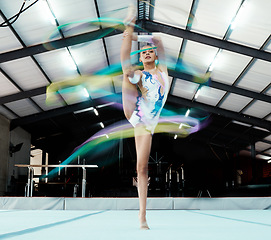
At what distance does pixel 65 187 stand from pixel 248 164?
14178 mm

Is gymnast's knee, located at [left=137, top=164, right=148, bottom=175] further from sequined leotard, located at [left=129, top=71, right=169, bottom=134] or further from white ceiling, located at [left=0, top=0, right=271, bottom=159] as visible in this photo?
white ceiling, located at [left=0, top=0, right=271, bottom=159]

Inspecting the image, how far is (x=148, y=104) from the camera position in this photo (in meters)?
1.65

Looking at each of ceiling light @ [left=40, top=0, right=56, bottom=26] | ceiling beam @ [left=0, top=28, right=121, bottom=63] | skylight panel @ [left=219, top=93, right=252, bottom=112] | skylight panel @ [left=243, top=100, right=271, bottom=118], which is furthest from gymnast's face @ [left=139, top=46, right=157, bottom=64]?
skylight panel @ [left=243, top=100, right=271, bottom=118]

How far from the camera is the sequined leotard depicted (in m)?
1.65

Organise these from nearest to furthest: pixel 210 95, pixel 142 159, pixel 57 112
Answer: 1. pixel 142 159
2. pixel 210 95
3. pixel 57 112

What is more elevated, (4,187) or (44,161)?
(44,161)

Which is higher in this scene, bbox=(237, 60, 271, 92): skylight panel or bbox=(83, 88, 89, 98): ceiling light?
bbox=(83, 88, 89, 98): ceiling light

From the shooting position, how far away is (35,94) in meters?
11.9

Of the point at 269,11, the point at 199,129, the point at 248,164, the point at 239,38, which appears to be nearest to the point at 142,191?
the point at 269,11

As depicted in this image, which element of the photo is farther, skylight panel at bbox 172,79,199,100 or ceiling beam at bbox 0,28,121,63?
skylight panel at bbox 172,79,199,100

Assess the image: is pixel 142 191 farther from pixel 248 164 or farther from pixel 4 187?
pixel 248 164

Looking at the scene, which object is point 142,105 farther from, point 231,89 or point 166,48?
point 231,89

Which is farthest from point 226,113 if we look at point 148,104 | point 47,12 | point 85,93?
point 148,104

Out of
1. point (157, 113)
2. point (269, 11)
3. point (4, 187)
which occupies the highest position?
point (269, 11)
